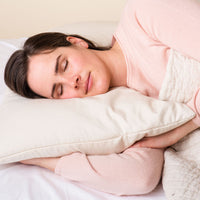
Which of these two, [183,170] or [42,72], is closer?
[183,170]

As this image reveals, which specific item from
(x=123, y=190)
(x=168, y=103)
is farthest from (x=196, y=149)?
(x=123, y=190)

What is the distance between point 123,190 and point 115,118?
0.22 meters

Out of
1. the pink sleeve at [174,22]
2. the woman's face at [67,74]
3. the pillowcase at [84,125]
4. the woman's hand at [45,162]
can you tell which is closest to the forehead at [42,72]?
the woman's face at [67,74]

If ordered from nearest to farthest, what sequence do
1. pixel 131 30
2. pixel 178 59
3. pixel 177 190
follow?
1. pixel 177 190
2. pixel 178 59
3. pixel 131 30

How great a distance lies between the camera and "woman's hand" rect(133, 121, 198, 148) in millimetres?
989

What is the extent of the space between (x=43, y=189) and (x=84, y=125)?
229 millimetres

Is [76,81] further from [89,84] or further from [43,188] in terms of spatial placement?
[43,188]

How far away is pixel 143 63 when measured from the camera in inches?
45.9

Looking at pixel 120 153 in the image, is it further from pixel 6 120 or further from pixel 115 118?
pixel 6 120

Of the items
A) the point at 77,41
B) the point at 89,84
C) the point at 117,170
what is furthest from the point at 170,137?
the point at 77,41

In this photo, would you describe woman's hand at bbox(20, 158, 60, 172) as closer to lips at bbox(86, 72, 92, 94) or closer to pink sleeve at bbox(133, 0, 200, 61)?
lips at bbox(86, 72, 92, 94)

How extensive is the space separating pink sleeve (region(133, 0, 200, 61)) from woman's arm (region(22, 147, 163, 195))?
1.33 feet

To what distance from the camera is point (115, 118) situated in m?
0.93

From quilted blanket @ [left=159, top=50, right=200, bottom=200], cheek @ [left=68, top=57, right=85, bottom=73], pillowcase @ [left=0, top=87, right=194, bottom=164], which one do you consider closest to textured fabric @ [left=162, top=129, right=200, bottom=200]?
quilted blanket @ [left=159, top=50, right=200, bottom=200]
